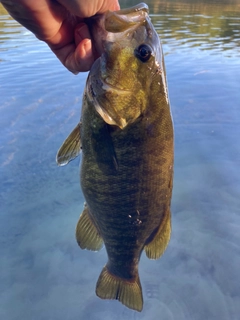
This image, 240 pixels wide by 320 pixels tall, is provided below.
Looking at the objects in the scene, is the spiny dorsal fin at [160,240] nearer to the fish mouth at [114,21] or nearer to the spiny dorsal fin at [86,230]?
the spiny dorsal fin at [86,230]

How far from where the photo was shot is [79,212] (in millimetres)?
4168

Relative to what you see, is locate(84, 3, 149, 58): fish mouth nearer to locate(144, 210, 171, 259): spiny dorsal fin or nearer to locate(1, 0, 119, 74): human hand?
locate(1, 0, 119, 74): human hand

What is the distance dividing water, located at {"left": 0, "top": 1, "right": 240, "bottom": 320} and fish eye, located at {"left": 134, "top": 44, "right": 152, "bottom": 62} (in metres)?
2.37

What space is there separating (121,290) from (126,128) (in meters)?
1.17

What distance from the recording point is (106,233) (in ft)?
6.43

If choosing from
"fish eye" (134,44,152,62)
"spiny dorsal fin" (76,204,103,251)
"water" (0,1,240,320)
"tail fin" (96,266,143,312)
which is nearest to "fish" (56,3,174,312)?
"fish eye" (134,44,152,62)

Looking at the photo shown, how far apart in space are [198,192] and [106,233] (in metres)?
2.79

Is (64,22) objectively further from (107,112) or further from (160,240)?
(160,240)

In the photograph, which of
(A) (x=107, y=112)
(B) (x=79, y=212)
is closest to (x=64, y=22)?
(A) (x=107, y=112)

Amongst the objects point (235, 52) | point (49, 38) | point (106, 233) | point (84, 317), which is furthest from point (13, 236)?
point (235, 52)

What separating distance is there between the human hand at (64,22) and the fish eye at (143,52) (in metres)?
0.28

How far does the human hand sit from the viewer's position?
1576 millimetres

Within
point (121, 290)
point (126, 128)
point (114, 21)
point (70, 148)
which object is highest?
point (114, 21)

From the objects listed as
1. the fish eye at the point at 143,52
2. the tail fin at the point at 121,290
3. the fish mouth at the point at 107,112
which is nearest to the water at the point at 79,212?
the tail fin at the point at 121,290
